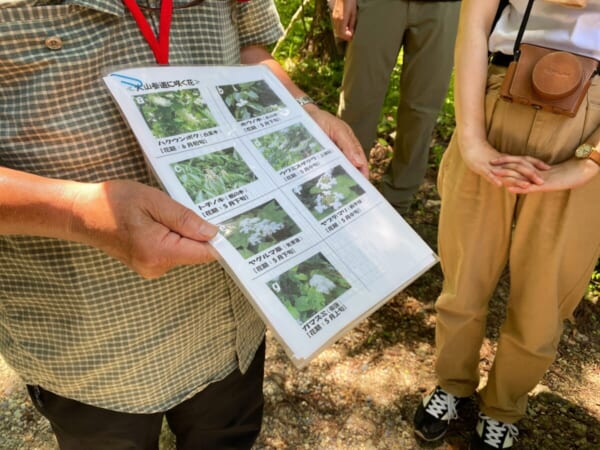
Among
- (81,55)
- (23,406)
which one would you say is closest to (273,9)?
(81,55)

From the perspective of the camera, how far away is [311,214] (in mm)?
833

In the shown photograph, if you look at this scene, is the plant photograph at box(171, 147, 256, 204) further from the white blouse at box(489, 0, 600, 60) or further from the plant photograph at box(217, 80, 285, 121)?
the white blouse at box(489, 0, 600, 60)

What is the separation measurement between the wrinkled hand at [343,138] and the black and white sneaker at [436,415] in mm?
1150

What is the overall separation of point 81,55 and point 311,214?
444 millimetres

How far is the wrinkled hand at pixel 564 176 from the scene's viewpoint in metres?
1.22

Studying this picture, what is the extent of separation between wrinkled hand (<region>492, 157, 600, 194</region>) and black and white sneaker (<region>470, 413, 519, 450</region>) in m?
0.90

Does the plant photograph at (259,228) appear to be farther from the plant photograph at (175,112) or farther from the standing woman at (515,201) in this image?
the standing woman at (515,201)

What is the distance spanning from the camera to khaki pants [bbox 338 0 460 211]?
2.40 meters

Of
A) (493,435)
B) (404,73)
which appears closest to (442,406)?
(493,435)

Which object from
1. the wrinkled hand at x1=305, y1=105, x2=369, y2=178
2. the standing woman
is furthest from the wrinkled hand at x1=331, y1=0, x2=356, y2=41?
the wrinkled hand at x1=305, y1=105, x2=369, y2=178

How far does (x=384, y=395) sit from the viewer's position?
1.94m

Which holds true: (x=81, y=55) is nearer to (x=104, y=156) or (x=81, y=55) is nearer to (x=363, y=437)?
(x=104, y=156)

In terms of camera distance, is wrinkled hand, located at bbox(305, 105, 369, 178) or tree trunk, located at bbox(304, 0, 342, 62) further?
tree trunk, located at bbox(304, 0, 342, 62)

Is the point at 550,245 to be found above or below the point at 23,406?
above
